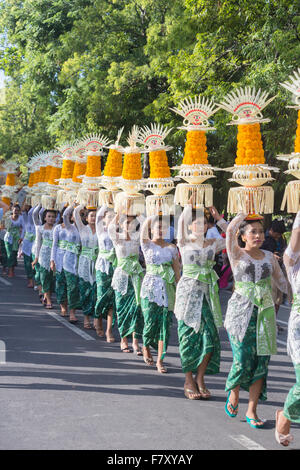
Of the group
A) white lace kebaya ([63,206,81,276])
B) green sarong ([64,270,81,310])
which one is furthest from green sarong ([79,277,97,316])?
white lace kebaya ([63,206,81,276])

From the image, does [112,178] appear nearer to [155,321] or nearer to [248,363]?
[155,321]

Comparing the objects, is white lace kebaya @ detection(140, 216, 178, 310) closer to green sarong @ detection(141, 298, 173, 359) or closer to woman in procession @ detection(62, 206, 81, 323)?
green sarong @ detection(141, 298, 173, 359)

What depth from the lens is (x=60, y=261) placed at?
12.1 metres

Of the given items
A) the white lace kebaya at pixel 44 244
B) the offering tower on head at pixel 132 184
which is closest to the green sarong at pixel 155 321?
the offering tower on head at pixel 132 184

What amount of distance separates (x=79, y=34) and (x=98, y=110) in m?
3.04

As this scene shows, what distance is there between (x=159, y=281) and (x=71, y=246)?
3.94 metres

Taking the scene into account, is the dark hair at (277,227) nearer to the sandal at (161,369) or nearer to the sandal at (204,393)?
the sandal at (161,369)

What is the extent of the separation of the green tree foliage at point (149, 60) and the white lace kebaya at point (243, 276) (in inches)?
258

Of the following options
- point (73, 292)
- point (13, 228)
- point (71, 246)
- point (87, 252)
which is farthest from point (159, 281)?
point (13, 228)

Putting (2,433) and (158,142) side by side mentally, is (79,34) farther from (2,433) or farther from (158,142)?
(2,433)

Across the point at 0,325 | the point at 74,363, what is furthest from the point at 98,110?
the point at 74,363

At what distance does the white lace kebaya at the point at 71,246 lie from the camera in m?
11.7

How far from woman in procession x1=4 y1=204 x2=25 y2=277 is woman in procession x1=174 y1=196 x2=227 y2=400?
11557 millimetres

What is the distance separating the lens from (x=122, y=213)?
9.45 m
